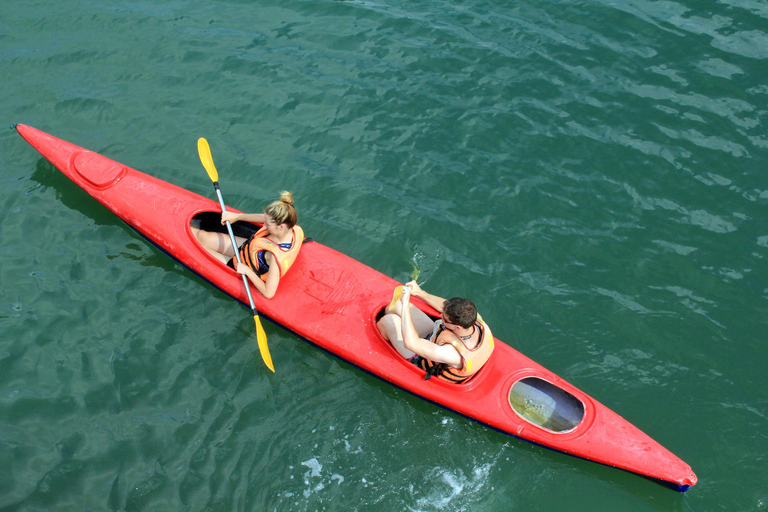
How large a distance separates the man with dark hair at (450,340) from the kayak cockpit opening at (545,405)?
46 centimetres

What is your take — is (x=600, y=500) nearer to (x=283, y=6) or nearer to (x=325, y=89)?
(x=325, y=89)

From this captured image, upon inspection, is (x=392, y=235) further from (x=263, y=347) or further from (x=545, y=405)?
(x=545, y=405)

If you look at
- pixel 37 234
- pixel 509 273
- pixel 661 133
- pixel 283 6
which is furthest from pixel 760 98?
pixel 37 234

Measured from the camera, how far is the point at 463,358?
484cm

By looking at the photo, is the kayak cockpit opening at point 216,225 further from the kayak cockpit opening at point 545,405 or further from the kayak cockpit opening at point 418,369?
the kayak cockpit opening at point 545,405

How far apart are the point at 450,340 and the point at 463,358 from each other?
191mm

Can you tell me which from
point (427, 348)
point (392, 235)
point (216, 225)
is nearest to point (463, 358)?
point (427, 348)

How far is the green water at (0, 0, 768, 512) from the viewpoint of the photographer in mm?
4852

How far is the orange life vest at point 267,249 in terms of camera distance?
5691 mm

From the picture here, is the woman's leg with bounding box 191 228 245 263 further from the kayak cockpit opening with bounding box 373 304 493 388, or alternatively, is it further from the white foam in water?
the white foam in water

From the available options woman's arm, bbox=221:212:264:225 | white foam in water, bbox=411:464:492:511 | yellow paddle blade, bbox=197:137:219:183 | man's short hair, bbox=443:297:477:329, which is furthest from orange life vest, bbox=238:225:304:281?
white foam in water, bbox=411:464:492:511

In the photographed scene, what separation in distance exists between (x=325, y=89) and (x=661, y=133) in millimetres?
4548

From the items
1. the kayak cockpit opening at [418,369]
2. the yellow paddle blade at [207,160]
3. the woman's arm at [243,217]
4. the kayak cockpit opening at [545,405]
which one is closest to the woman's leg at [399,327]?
the kayak cockpit opening at [418,369]

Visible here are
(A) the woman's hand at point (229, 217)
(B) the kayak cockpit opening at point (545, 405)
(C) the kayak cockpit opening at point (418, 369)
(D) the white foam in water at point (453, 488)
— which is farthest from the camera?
(A) the woman's hand at point (229, 217)
